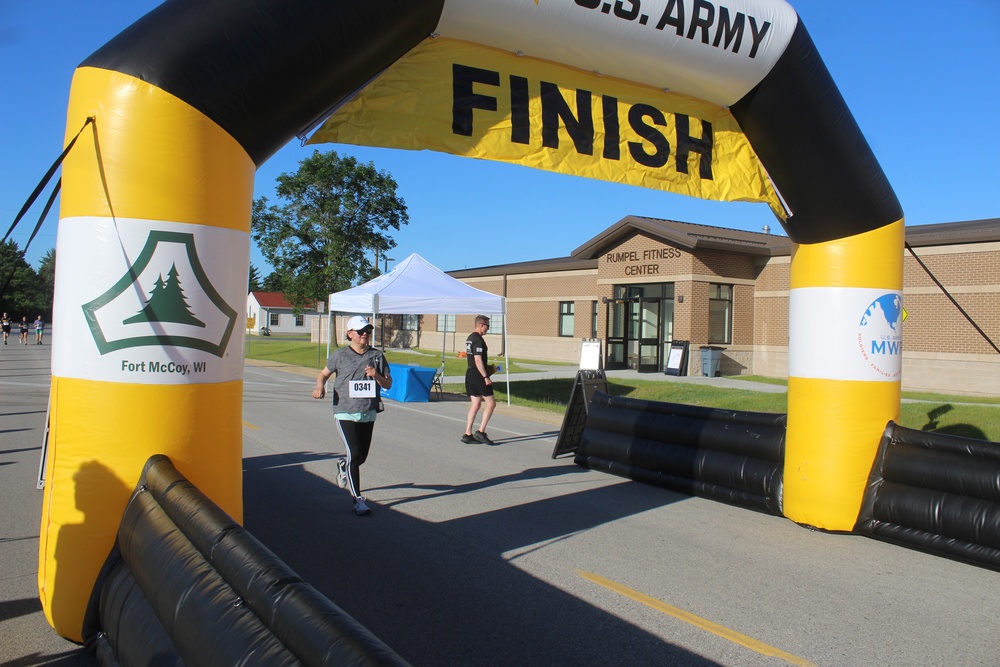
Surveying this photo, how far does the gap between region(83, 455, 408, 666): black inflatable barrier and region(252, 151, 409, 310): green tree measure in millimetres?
37503

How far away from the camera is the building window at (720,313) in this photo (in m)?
24.8

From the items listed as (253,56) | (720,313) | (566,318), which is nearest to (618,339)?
(720,313)

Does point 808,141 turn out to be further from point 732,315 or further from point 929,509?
point 732,315

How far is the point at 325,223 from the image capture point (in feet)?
134

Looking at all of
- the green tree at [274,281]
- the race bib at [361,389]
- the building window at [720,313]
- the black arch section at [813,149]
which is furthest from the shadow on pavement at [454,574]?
the green tree at [274,281]

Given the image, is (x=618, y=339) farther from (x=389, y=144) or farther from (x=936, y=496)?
(x=389, y=144)

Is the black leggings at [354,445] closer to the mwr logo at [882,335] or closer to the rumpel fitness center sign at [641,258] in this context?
→ the mwr logo at [882,335]

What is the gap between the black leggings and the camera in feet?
22.7

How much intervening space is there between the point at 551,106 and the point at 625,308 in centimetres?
2179

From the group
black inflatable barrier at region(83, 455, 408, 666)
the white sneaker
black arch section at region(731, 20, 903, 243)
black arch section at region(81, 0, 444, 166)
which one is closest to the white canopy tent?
the white sneaker

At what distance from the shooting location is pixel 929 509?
240 inches

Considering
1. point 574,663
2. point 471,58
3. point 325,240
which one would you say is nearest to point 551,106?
point 471,58

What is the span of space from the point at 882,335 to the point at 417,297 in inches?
437

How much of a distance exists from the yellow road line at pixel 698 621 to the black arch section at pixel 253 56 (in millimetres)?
3700
